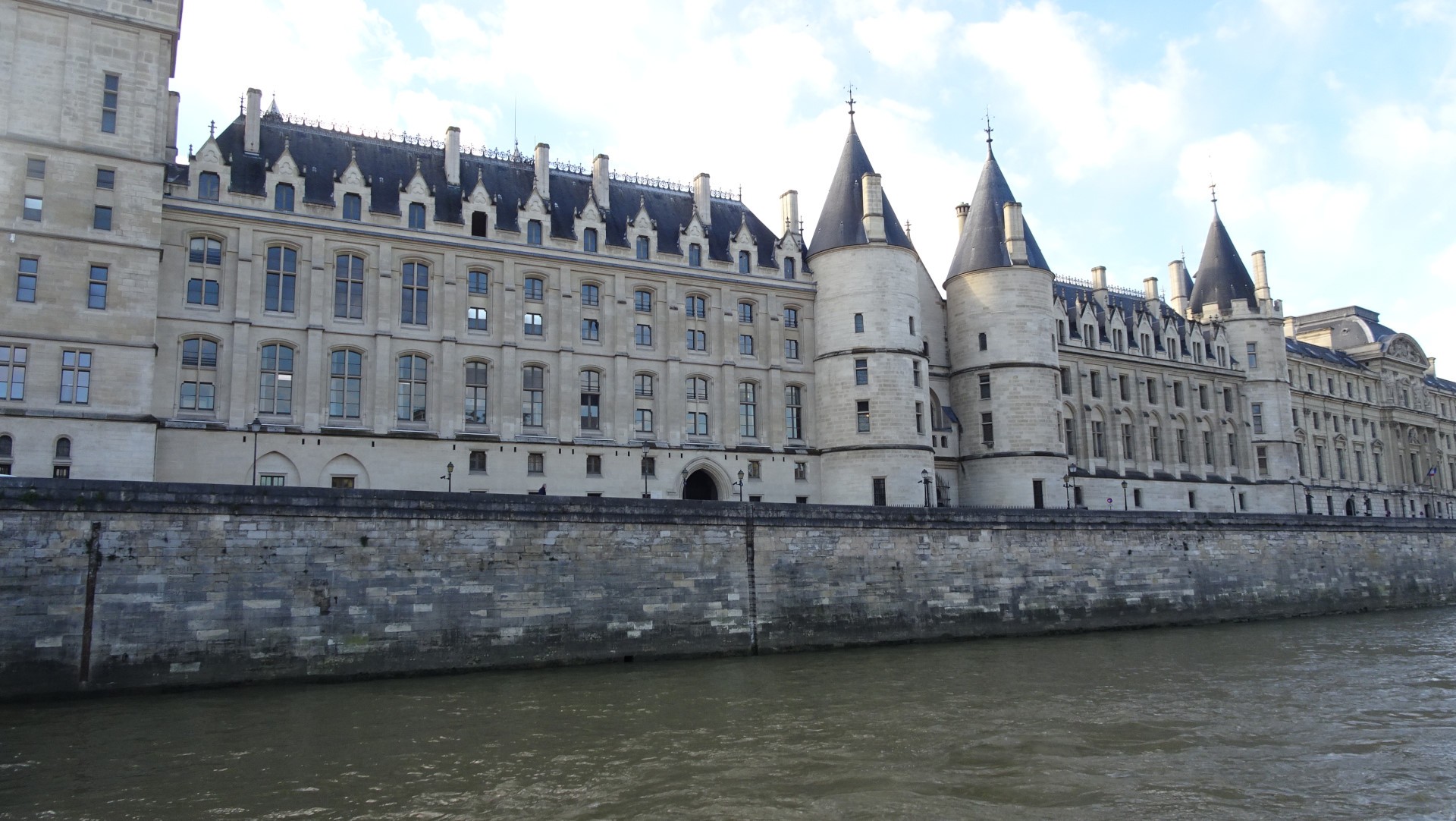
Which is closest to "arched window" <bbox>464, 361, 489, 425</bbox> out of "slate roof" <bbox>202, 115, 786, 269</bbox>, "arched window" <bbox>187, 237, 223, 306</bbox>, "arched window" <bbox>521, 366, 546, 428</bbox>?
"arched window" <bbox>521, 366, 546, 428</bbox>

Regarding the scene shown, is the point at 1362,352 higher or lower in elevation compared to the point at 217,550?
higher

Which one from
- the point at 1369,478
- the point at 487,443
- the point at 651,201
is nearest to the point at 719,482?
the point at 487,443

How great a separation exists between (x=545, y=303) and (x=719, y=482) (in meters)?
10.3

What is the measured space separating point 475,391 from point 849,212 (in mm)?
18587

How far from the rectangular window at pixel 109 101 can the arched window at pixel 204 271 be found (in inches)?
182

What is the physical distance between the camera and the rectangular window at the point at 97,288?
3344 centimetres

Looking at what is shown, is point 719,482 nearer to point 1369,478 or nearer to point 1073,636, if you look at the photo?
point 1073,636

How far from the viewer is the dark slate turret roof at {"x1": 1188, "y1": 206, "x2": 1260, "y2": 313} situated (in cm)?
6906

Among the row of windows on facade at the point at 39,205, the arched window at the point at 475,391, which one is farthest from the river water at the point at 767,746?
the row of windows on facade at the point at 39,205

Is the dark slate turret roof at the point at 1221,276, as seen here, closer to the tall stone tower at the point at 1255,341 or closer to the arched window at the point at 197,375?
the tall stone tower at the point at 1255,341

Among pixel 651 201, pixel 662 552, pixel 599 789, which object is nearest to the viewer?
pixel 599 789

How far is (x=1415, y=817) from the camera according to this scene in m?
14.7

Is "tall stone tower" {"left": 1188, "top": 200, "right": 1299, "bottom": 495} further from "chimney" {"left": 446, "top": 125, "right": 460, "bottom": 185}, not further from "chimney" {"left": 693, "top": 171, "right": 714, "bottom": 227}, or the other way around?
"chimney" {"left": 446, "top": 125, "right": 460, "bottom": 185}

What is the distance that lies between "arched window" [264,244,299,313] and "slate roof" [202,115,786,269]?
2157 mm
